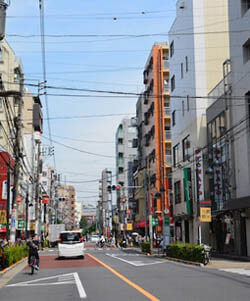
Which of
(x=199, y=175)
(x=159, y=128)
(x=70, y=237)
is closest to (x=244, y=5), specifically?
(x=199, y=175)

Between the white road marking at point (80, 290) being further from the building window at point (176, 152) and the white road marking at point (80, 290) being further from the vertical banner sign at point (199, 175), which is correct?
the building window at point (176, 152)

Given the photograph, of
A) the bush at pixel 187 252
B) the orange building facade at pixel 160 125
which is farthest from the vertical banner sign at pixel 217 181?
the orange building facade at pixel 160 125

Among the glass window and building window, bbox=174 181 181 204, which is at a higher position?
the glass window

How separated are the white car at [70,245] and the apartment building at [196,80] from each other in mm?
10089

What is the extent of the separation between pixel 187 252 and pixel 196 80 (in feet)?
58.0

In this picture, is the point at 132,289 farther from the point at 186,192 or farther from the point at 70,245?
the point at 186,192

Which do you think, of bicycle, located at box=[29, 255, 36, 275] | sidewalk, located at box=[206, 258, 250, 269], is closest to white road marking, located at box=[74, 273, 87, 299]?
bicycle, located at box=[29, 255, 36, 275]

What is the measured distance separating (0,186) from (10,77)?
14.4 metres

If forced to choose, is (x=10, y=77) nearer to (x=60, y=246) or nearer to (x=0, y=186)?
(x=0, y=186)

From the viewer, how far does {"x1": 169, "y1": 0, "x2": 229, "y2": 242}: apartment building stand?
41.8 meters

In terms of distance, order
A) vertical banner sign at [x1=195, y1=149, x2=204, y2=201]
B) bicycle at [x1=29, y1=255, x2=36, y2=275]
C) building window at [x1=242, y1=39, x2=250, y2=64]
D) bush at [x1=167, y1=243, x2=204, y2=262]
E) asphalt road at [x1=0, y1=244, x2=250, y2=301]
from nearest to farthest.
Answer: asphalt road at [x1=0, y1=244, x2=250, y2=301] → bicycle at [x1=29, y1=255, x2=36, y2=275] → bush at [x1=167, y1=243, x2=204, y2=262] → building window at [x1=242, y1=39, x2=250, y2=64] → vertical banner sign at [x1=195, y1=149, x2=204, y2=201]

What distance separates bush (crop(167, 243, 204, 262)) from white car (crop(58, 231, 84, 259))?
21.3ft

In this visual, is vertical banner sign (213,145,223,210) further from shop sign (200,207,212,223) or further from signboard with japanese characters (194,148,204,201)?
shop sign (200,207,212,223)

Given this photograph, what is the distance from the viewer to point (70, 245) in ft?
117
